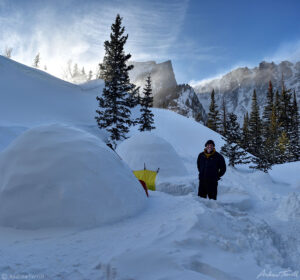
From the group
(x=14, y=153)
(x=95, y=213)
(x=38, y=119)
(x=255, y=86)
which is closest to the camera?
(x=95, y=213)

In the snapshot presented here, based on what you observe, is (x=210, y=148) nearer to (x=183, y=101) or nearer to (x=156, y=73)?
(x=183, y=101)

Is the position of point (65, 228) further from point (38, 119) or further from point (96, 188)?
point (38, 119)

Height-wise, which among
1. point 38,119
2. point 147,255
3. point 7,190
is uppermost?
point 38,119

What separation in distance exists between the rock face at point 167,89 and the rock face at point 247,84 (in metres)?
A: 20.2

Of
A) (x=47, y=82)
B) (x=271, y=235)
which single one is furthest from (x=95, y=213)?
(x=47, y=82)

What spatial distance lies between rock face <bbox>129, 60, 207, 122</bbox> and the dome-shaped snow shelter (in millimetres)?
47568

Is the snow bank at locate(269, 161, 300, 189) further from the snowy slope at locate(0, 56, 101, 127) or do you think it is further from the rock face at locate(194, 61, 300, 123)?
the rock face at locate(194, 61, 300, 123)

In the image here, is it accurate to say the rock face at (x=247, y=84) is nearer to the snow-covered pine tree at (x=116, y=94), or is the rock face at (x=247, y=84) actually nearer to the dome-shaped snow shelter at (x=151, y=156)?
the snow-covered pine tree at (x=116, y=94)

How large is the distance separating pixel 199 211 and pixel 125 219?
1.12 metres

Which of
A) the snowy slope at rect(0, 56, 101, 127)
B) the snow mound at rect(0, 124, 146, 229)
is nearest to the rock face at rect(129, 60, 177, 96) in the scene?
the snowy slope at rect(0, 56, 101, 127)

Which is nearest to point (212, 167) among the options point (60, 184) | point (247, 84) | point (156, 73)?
point (60, 184)

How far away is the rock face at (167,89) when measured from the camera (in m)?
61.7

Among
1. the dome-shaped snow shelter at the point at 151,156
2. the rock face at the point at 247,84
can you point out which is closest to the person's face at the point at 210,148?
the dome-shaped snow shelter at the point at 151,156

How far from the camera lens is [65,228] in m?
2.58
